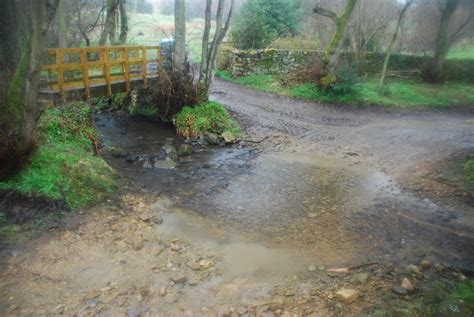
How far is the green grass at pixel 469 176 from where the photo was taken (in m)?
7.28

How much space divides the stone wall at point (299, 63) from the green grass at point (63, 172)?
1110 centimetres

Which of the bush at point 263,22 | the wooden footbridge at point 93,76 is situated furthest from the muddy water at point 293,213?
the bush at point 263,22

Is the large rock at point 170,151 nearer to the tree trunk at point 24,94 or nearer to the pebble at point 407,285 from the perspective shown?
the tree trunk at point 24,94

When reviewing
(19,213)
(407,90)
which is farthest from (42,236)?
(407,90)

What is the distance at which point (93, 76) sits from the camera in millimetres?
10055

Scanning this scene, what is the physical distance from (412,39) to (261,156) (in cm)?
1477

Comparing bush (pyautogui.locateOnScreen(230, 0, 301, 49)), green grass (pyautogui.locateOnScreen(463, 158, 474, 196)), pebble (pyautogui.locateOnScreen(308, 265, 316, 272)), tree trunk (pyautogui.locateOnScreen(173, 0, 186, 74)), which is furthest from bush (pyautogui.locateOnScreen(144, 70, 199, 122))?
bush (pyautogui.locateOnScreen(230, 0, 301, 49))

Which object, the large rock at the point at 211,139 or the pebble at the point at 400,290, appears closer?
the pebble at the point at 400,290

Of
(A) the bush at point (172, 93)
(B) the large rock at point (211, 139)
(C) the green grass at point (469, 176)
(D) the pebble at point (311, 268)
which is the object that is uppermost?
(A) the bush at point (172, 93)

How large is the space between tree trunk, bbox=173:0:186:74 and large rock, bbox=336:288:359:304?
8991mm

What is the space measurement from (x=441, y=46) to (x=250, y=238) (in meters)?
16.7

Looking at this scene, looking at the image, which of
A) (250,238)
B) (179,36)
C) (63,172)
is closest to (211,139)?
(179,36)

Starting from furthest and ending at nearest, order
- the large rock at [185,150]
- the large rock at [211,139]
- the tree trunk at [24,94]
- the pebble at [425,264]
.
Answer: the large rock at [211,139], the large rock at [185,150], the tree trunk at [24,94], the pebble at [425,264]

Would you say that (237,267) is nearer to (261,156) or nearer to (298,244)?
(298,244)
